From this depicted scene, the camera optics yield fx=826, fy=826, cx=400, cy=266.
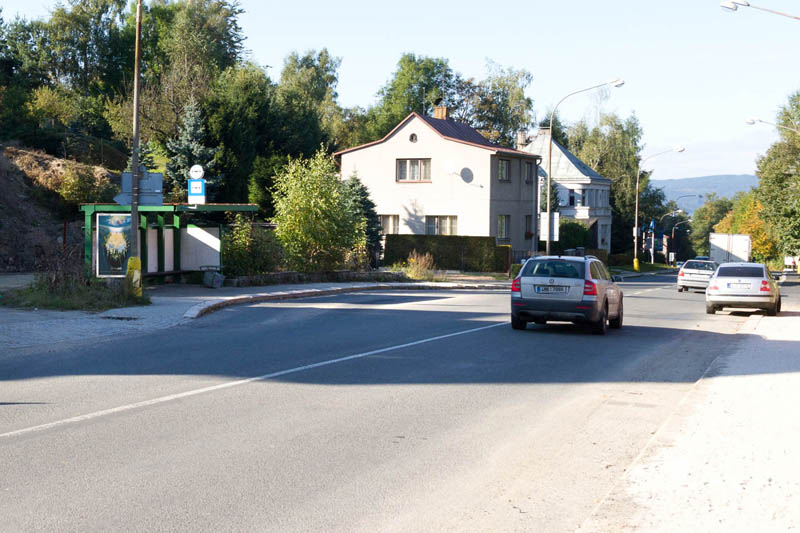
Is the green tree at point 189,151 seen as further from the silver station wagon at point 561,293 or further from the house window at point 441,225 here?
the silver station wagon at point 561,293

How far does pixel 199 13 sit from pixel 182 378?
6939cm

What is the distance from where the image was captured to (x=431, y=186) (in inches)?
1909

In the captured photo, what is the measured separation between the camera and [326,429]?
771 cm

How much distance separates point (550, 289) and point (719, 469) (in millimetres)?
10195

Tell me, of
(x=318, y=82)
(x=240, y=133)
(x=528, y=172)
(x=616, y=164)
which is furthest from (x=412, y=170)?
(x=616, y=164)

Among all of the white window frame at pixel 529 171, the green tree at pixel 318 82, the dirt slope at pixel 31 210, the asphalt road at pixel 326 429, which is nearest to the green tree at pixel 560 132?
the green tree at pixel 318 82

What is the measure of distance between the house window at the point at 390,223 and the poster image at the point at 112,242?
2721cm

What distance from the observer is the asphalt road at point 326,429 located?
18.0 feet

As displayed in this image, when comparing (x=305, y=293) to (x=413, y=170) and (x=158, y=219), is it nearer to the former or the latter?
(x=158, y=219)

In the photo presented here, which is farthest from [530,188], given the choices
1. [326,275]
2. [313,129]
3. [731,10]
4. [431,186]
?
[731,10]

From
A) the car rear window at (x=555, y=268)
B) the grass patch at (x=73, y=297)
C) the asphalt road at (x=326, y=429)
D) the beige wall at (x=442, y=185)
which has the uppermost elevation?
the beige wall at (x=442, y=185)

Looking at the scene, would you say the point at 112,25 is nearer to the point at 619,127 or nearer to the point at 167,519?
the point at 619,127

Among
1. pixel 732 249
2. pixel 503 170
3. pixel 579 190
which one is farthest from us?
pixel 579 190

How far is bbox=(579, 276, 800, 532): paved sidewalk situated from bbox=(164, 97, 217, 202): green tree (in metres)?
39.8
